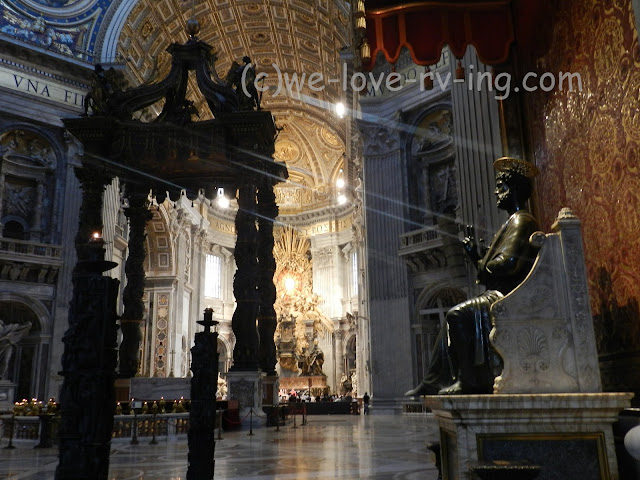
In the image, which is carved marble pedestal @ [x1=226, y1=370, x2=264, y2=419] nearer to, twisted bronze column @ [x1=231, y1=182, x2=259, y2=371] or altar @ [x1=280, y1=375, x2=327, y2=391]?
twisted bronze column @ [x1=231, y1=182, x2=259, y2=371]

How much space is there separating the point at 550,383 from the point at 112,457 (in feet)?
16.5

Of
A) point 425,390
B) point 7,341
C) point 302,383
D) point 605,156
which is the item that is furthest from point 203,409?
point 302,383

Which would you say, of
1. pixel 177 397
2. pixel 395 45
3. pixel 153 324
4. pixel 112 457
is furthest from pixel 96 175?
pixel 153 324

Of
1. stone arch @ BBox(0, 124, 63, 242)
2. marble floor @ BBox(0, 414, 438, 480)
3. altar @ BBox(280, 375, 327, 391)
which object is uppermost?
stone arch @ BBox(0, 124, 63, 242)

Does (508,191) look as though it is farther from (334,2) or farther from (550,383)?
(334,2)

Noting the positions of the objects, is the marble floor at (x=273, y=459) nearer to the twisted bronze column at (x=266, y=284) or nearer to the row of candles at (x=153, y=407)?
the row of candles at (x=153, y=407)

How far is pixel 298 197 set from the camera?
3456cm

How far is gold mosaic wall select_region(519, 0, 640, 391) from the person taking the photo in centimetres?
342

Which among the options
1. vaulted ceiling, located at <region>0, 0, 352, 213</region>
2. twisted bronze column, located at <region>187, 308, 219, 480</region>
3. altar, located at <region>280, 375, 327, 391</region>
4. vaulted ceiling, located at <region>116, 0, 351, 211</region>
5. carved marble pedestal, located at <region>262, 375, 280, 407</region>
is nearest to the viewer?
twisted bronze column, located at <region>187, 308, 219, 480</region>

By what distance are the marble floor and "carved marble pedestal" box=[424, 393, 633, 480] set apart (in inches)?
57.0

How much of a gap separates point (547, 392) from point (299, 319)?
28551mm

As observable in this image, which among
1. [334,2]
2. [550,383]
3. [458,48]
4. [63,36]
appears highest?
[334,2]

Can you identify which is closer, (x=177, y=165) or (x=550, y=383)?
(x=550, y=383)

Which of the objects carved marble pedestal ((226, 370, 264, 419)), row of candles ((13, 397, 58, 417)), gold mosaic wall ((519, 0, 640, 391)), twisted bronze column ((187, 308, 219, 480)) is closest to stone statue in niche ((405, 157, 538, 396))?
gold mosaic wall ((519, 0, 640, 391))
